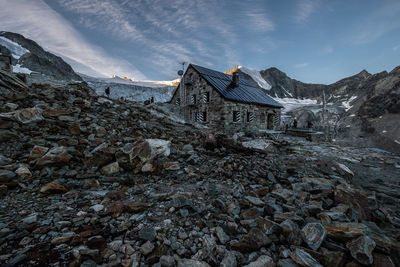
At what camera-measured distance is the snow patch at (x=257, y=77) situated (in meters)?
119

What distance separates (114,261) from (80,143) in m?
3.65

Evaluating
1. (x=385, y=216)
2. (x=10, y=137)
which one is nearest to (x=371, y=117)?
(x=385, y=216)

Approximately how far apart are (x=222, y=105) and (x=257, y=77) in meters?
123

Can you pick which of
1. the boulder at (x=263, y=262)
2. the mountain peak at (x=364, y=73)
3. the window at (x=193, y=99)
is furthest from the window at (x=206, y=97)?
the mountain peak at (x=364, y=73)

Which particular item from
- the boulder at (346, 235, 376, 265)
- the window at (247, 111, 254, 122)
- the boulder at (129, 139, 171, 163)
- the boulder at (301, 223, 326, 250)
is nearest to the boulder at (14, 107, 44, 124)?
the boulder at (129, 139, 171, 163)

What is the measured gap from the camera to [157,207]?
2680mm

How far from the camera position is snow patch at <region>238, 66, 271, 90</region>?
118956 mm

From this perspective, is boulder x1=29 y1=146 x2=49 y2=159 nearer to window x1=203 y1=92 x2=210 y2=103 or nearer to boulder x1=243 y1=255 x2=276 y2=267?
boulder x1=243 y1=255 x2=276 y2=267

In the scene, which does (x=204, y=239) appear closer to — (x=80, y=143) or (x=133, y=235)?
(x=133, y=235)

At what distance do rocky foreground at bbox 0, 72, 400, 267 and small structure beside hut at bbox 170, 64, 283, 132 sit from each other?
13.4m

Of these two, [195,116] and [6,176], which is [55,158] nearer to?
[6,176]

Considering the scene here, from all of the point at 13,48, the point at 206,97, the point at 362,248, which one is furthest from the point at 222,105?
the point at 13,48

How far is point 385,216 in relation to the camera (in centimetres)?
338

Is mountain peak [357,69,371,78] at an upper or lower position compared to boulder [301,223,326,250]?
upper
